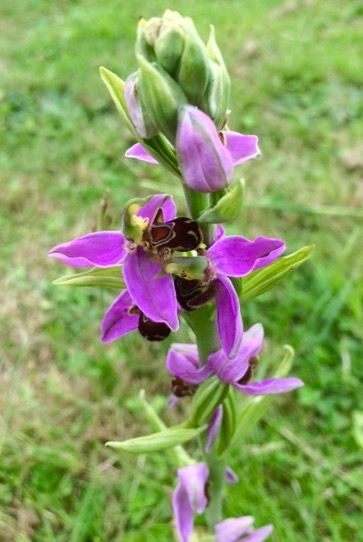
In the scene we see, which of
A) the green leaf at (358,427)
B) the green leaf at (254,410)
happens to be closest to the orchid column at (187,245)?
the green leaf at (254,410)

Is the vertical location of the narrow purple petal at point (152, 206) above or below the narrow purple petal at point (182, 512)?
above

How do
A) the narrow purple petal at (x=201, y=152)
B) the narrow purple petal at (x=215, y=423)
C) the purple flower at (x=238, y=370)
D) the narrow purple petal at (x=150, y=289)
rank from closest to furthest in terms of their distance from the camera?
the narrow purple petal at (x=201, y=152) < the narrow purple petal at (x=150, y=289) < the purple flower at (x=238, y=370) < the narrow purple petal at (x=215, y=423)

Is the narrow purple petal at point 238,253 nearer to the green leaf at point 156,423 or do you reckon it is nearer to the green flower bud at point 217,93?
the green flower bud at point 217,93

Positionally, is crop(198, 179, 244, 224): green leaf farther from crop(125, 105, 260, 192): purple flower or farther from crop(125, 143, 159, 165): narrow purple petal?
crop(125, 143, 159, 165): narrow purple petal

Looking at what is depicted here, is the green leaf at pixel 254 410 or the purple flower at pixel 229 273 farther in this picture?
the green leaf at pixel 254 410

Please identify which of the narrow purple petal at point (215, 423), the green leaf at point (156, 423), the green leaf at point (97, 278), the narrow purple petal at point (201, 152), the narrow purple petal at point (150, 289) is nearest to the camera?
the narrow purple petal at point (201, 152)

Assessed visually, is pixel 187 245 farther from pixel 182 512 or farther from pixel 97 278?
pixel 182 512
